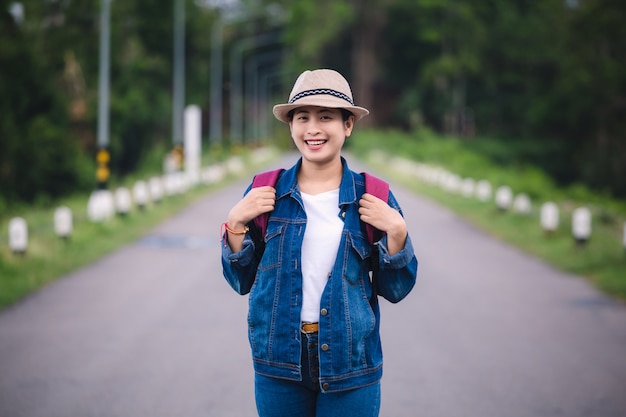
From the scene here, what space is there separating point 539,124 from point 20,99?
49.4 m

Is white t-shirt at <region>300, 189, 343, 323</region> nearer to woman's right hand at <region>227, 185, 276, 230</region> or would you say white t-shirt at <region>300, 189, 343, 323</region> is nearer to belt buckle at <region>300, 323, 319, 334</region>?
belt buckle at <region>300, 323, 319, 334</region>

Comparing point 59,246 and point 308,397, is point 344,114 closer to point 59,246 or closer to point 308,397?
point 308,397

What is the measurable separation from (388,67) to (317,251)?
237 ft

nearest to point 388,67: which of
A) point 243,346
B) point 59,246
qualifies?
point 59,246

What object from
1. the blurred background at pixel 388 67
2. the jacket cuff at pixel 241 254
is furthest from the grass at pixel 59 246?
the blurred background at pixel 388 67

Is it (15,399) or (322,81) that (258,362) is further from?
(15,399)

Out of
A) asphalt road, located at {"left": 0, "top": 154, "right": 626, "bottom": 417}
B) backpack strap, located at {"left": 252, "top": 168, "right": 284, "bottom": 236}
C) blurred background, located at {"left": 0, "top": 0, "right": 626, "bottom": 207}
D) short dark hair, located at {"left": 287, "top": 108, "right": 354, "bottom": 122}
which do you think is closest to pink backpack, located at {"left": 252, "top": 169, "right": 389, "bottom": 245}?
backpack strap, located at {"left": 252, "top": 168, "right": 284, "bottom": 236}

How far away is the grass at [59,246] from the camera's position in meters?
10.6

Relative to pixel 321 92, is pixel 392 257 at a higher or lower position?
lower

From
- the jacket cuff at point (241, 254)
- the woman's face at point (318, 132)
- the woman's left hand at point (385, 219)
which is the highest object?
the woman's face at point (318, 132)

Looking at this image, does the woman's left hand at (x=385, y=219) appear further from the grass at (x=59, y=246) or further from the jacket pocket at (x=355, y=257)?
the grass at (x=59, y=246)

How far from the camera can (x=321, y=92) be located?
119 inches

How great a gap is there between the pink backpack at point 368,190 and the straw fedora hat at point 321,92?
25 cm

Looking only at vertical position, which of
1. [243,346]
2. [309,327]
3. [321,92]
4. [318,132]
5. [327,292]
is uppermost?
[321,92]
